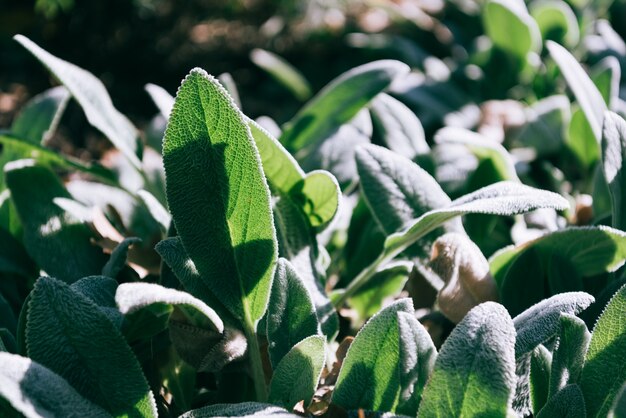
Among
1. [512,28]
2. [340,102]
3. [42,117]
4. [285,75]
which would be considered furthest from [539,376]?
[285,75]

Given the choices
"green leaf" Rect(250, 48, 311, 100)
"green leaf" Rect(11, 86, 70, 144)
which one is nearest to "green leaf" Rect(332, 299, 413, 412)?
"green leaf" Rect(11, 86, 70, 144)

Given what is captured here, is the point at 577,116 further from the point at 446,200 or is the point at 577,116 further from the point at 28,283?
the point at 28,283

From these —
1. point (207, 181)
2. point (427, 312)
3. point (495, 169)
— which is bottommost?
point (427, 312)

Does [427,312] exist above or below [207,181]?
below

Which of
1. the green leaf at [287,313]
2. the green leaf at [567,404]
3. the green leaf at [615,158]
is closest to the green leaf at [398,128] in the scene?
the green leaf at [615,158]

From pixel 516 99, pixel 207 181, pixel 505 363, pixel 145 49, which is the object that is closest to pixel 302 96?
pixel 516 99

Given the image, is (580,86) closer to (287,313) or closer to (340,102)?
(340,102)
